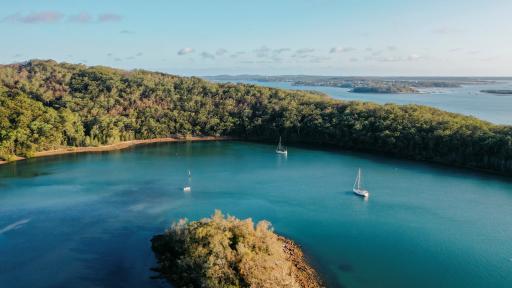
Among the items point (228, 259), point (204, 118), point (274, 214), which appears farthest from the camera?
point (204, 118)

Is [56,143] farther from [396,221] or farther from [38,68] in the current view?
[396,221]

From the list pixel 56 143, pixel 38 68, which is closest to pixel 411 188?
pixel 56 143

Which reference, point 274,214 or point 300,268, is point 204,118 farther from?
point 300,268

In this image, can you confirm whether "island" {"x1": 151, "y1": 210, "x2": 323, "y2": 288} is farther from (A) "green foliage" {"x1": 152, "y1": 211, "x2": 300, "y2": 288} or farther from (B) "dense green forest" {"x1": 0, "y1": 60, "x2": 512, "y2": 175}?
(B) "dense green forest" {"x1": 0, "y1": 60, "x2": 512, "y2": 175}

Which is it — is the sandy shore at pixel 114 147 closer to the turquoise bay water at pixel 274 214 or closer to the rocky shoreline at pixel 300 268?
the turquoise bay water at pixel 274 214

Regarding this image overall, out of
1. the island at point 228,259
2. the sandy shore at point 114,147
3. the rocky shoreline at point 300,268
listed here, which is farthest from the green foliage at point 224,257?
the sandy shore at point 114,147

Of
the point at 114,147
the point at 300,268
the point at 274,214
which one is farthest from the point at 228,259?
the point at 114,147

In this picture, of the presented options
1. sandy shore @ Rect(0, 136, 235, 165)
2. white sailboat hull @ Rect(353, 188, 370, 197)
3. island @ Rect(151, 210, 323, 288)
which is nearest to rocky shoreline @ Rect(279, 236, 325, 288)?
island @ Rect(151, 210, 323, 288)
